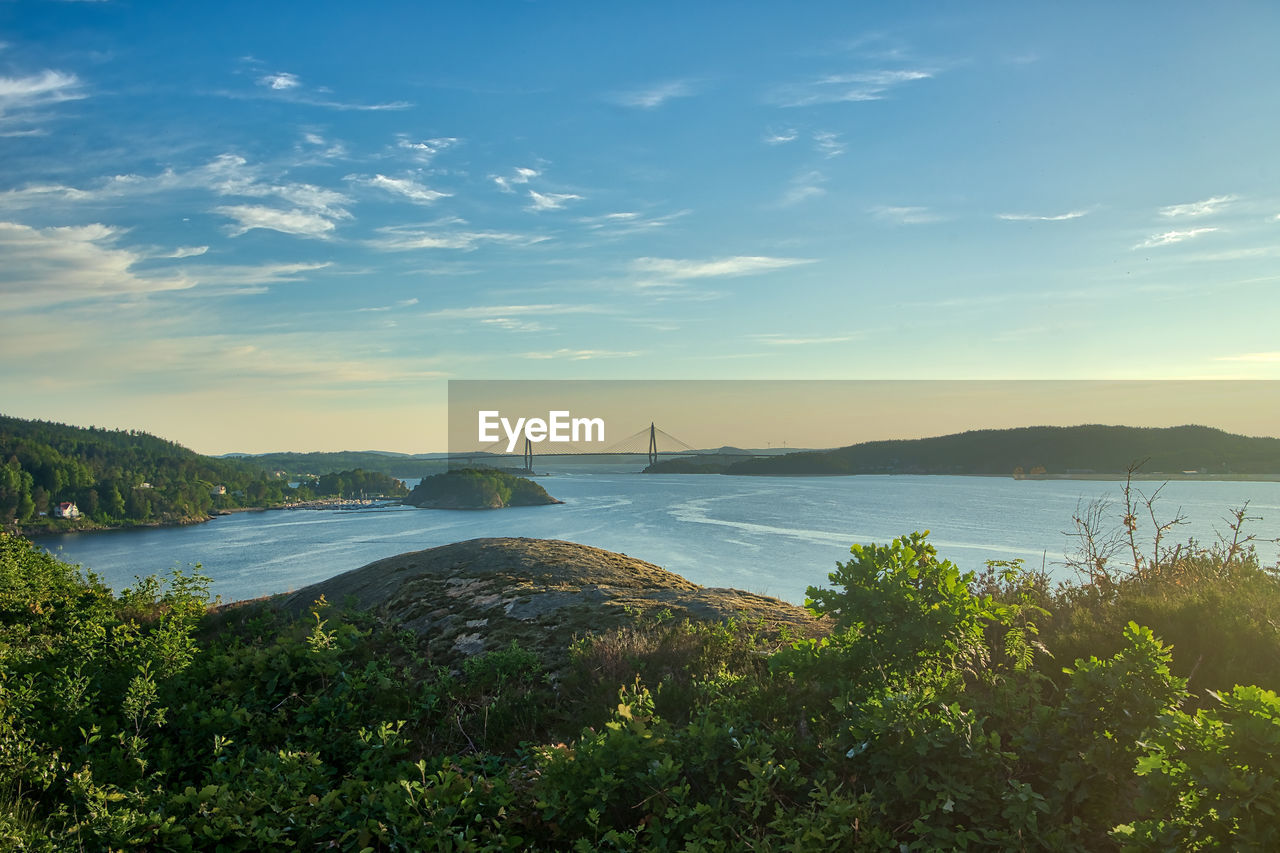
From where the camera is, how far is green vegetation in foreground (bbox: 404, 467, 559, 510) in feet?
A: 365

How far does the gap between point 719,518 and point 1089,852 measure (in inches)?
2938

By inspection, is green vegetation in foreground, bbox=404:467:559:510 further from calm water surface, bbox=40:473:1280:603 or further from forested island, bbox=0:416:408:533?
forested island, bbox=0:416:408:533

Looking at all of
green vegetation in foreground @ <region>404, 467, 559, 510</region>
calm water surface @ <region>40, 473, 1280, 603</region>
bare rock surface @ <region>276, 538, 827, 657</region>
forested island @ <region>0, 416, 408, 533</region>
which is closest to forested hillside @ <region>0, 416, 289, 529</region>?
forested island @ <region>0, 416, 408, 533</region>

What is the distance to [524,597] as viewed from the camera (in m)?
7.41

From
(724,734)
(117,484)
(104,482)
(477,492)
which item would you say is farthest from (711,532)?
(104,482)

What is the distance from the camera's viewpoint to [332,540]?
78000 millimetres

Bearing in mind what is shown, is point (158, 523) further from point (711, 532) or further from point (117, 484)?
point (711, 532)

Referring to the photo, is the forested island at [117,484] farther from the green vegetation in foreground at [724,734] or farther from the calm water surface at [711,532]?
the green vegetation in foreground at [724,734]

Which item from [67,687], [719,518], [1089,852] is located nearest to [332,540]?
[719,518]

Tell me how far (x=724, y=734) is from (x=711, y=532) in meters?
60.9

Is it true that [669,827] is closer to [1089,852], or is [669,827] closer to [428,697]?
[1089,852]

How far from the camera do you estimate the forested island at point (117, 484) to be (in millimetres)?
103562

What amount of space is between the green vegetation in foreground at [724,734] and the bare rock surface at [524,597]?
48 centimetres

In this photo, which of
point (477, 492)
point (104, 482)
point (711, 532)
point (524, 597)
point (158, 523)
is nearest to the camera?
point (524, 597)
